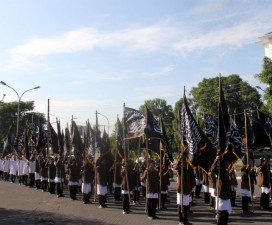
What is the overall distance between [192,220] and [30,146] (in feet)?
45.9

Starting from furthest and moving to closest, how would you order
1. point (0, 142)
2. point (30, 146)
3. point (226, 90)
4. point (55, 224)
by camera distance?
point (226, 90) < point (0, 142) < point (30, 146) < point (55, 224)

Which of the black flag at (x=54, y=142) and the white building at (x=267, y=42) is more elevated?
the white building at (x=267, y=42)

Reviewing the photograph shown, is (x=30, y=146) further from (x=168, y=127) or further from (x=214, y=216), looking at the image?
(x=168, y=127)

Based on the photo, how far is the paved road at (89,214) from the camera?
11414 millimetres

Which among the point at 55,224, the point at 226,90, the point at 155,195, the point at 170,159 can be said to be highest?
the point at 226,90

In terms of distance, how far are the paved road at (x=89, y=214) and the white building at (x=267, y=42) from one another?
151ft

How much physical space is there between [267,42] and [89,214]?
52551 millimetres

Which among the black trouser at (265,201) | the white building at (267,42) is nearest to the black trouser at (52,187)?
the black trouser at (265,201)

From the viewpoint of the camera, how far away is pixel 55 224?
11.0 metres

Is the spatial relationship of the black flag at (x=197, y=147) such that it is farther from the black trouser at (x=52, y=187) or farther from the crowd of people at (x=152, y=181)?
the black trouser at (x=52, y=187)

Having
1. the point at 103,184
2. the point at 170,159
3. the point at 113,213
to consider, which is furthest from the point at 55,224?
the point at 170,159

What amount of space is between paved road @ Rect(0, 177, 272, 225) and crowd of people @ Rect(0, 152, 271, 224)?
37cm

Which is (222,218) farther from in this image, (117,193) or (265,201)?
(117,193)

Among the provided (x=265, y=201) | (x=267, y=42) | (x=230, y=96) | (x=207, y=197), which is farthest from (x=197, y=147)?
(x=267, y=42)
